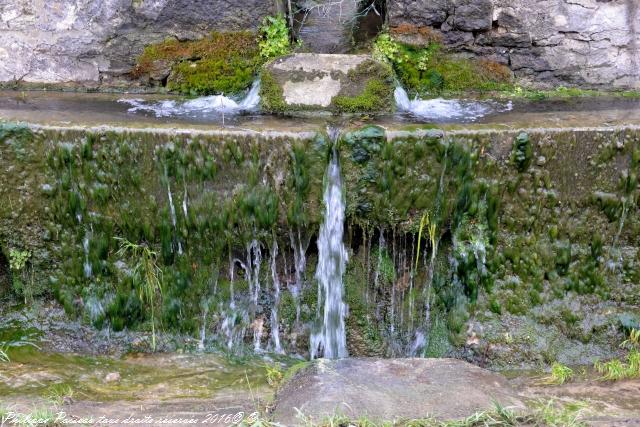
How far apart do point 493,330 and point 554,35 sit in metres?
2.39

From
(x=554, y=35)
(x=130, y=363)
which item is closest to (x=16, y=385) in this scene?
(x=130, y=363)

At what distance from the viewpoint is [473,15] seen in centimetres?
509

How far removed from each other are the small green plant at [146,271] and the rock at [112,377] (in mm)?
322

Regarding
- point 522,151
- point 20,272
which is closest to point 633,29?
point 522,151

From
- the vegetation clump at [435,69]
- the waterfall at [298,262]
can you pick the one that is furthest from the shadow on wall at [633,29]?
the waterfall at [298,262]

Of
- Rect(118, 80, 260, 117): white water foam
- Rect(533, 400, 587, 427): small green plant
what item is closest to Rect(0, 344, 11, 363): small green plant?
Rect(118, 80, 260, 117): white water foam

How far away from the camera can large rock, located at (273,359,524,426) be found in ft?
8.94

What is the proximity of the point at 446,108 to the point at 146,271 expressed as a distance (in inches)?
89.7

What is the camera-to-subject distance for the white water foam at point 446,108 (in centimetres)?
454

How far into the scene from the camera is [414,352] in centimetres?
394

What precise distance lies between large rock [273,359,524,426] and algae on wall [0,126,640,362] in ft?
2.46

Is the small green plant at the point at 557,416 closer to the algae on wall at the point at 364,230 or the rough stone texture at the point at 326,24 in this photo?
the algae on wall at the point at 364,230

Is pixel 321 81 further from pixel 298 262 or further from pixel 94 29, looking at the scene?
pixel 94 29

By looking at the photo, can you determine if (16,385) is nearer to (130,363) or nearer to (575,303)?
(130,363)
